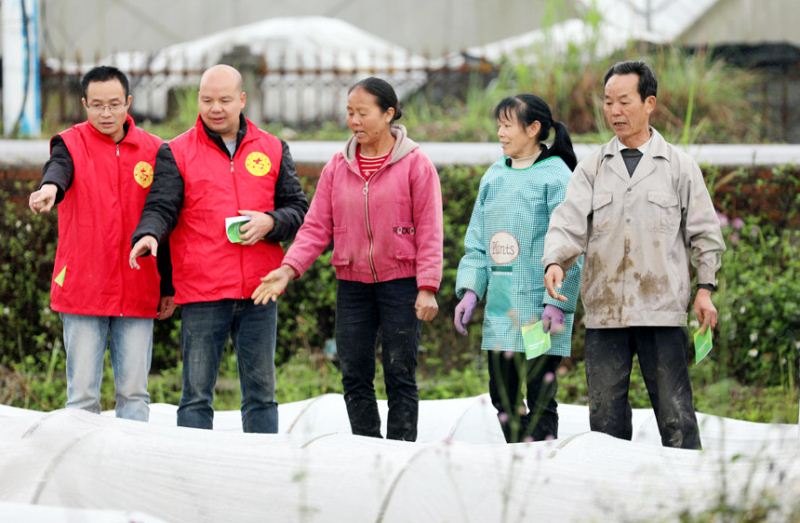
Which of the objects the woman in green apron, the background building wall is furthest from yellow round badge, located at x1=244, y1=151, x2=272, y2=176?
the background building wall

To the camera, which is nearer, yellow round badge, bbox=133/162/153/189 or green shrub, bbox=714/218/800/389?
yellow round badge, bbox=133/162/153/189

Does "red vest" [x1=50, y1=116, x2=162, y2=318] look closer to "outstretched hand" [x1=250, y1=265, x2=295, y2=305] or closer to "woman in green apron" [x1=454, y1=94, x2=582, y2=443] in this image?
"outstretched hand" [x1=250, y1=265, x2=295, y2=305]

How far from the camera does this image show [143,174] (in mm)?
5414

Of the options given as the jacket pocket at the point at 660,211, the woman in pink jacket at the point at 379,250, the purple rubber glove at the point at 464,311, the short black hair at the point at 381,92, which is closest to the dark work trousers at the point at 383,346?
the woman in pink jacket at the point at 379,250

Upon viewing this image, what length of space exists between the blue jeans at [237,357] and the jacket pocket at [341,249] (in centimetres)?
33

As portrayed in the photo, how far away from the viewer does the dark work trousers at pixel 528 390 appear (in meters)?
5.21

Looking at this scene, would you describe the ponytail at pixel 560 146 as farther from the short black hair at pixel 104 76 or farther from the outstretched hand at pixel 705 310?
the short black hair at pixel 104 76

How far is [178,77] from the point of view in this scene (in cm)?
1345

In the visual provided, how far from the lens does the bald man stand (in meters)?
5.29

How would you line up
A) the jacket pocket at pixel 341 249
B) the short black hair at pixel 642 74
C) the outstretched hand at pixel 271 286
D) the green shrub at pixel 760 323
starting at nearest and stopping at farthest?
the short black hair at pixel 642 74
the outstretched hand at pixel 271 286
the jacket pocket at pixel 341 249
the green shrub at pixel 760 323

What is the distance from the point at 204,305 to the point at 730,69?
7.52m

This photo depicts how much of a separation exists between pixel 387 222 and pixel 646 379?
1.20m

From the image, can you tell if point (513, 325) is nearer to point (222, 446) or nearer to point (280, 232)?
point (280, 232)

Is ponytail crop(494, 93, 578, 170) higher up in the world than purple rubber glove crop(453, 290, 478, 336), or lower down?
higher up
